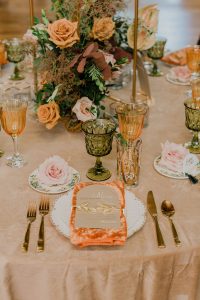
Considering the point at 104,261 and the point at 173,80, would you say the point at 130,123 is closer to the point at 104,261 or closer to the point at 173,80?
the point at 104,261

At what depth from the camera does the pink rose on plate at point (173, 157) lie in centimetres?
157

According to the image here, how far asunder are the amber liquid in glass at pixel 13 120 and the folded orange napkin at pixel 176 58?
122 centimetres

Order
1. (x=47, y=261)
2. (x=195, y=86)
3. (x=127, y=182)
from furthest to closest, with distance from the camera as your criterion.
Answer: (x=195, y=86), (x=127, y=182), (x=47, y=261)

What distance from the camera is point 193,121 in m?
1.67

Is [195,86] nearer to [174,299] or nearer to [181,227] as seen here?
[181,227]

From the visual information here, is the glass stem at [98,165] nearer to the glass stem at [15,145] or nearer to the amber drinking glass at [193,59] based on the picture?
the glass stem at [15,145]

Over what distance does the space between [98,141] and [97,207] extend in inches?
10.2

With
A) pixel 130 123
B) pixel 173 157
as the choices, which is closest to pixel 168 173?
pixel 173 157

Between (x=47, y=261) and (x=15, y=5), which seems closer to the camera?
(x=47, y=261)

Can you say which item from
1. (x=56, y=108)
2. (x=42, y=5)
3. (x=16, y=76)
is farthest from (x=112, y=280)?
(x=42, y=5)

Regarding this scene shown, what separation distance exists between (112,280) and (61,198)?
30 centimetres

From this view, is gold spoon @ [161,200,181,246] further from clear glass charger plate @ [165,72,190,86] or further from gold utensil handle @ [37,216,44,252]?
clear glass charger plate @ [165,72,190,86]

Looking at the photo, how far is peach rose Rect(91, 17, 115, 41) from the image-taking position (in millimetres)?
1756

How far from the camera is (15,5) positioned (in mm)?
7652
